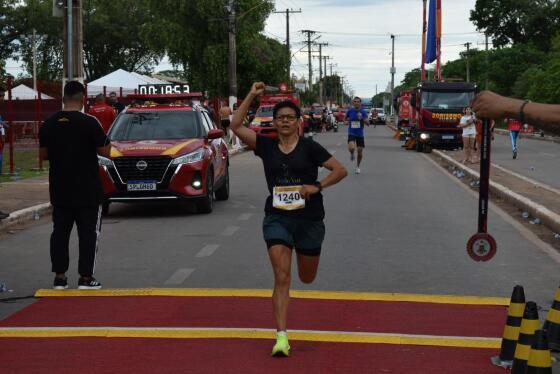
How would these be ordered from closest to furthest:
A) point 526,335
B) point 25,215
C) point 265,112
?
point 526,335 → point 25,215 → point 265,112

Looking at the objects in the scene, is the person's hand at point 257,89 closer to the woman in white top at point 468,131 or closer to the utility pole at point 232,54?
the woman in white top at point 468,131

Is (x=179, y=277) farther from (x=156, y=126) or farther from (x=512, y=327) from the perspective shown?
(x=156, y=126)

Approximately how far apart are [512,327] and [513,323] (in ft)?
0.09

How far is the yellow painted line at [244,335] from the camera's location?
6.93 metres

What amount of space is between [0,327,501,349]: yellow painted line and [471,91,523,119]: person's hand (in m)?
2.77

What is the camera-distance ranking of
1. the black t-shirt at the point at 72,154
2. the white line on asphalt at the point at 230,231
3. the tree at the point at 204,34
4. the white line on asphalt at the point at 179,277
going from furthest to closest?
the tree at the point at 204,34 → the white line on asphalt at the point at 230,231 → the white line on asphalt at the point at 179,277 → the black t-shirt at the point at 72,154

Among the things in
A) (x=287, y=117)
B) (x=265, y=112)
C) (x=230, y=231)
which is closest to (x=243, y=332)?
(x=287, y=117)

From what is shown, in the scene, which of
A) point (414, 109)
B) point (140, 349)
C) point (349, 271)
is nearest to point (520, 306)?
point (140, 349)

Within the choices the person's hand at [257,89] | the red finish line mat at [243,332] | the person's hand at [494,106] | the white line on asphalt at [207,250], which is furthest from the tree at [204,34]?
the person's hand at [494,106]

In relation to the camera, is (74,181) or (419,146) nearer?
(74,181)

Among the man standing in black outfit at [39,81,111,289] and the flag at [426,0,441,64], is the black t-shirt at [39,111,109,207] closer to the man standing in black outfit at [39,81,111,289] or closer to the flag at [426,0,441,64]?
the man standing in black outfit at [39,81,111,289]

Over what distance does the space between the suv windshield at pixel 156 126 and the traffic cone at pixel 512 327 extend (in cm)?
1005

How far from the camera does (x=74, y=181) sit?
9.01 m

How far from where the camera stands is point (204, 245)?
1178 cm
